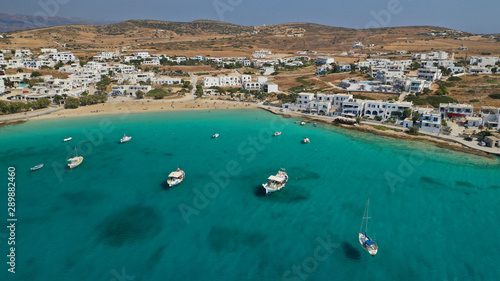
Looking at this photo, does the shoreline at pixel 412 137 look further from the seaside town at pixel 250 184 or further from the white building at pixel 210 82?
the white building at pixel 210 82

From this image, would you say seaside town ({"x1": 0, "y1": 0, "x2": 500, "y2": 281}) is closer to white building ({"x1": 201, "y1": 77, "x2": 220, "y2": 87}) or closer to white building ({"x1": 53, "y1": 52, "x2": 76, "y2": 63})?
white building ({"x1": 201, "y1": 77, "x2": 220, "y2": 87})

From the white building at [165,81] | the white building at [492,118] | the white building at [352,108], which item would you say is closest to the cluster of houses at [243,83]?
the white building at [165,81]

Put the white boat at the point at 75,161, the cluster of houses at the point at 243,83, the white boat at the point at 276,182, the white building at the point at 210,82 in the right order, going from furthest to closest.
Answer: the white building at the point at 210,82
the cluster of houses at the point at 243,83
the white boat at the point at 75,161
the white boat at the point at 276,182

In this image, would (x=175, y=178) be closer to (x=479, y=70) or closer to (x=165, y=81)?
(x=165, y=81)

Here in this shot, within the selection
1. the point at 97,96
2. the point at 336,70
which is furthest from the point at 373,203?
the point at 336,70

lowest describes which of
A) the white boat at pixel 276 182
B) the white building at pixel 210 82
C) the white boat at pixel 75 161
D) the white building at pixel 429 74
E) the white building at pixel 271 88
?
the white boat at pixel 276 182
